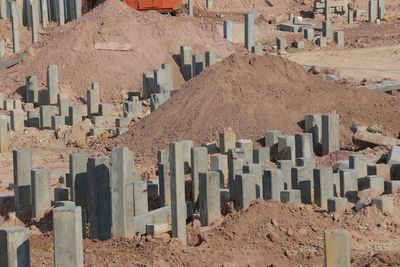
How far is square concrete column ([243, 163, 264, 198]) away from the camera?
927cm

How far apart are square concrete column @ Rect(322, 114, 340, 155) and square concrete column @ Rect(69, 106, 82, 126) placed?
212 inches

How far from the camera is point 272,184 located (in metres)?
9.12

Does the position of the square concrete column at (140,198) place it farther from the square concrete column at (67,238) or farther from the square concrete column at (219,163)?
the square concrete column at (67,238)

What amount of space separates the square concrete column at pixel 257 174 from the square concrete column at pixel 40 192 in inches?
76.3

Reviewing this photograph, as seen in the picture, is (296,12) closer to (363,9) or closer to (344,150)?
(363,9)

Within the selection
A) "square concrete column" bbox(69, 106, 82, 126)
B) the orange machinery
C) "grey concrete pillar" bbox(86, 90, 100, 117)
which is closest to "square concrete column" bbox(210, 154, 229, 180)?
"square concrete column" bbox(69, 106, 82, 126)

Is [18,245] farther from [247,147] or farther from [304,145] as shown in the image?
[304,145]

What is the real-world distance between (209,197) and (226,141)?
2.73m

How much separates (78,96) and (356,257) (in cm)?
1163

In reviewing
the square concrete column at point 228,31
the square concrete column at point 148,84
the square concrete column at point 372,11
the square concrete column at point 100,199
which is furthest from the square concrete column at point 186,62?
the square concrete column at point 372,11

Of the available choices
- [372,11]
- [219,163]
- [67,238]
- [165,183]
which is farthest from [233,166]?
[372,11]

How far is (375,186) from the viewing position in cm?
959

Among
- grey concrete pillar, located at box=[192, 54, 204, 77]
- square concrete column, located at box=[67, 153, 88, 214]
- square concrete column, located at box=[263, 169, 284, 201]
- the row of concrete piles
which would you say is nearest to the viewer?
square concrete column, located at box=[263, 169, 284, 201]

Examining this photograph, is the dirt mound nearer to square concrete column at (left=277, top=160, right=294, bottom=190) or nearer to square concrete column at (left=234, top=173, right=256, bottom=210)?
square concrete column at (left=277, top=160, right=294, bottom=190)
